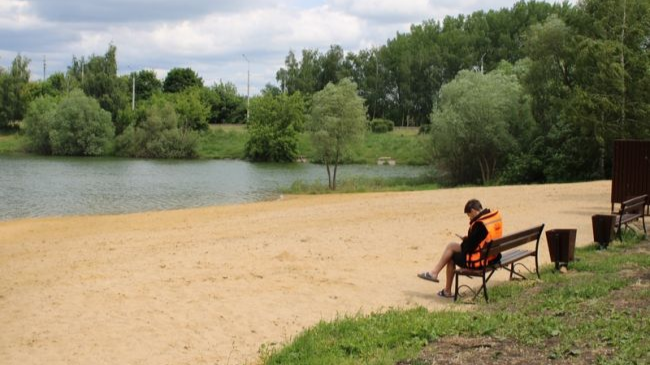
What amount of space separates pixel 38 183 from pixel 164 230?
25050 mm

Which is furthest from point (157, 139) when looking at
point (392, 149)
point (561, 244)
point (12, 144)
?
point (561, 244)

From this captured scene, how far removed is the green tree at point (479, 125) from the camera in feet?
137

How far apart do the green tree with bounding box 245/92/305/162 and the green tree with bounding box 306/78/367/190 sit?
34177 millimetres

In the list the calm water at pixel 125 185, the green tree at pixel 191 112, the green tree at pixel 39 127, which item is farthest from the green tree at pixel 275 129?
the green tree at pixel 39 127

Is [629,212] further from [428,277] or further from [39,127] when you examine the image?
[39,127]

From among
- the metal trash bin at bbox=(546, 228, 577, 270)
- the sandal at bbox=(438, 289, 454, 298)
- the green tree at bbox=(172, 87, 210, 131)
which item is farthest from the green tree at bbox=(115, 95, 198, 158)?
the sandal at bbox=(438, 289, 454, 298)

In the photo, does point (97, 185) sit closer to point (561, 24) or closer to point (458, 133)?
point (458, 133)

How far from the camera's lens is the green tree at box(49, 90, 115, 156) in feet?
250

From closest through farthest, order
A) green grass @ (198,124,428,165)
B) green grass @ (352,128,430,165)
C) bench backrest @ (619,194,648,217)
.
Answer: bench backrest @ (619,194,648,217) < green grass @ (352,128,430,165) < green grass @ (198,124,428,165)

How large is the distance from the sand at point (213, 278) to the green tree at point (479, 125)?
1907cm

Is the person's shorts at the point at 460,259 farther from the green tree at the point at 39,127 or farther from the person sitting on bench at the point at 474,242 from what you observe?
the green tree at the point at 39,127

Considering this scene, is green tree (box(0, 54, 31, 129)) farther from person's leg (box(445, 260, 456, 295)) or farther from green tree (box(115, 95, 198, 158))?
person's leg (box(445, 260, 456, 295))

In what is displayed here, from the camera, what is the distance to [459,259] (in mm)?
9742

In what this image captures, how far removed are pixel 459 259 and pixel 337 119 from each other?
2773cm
